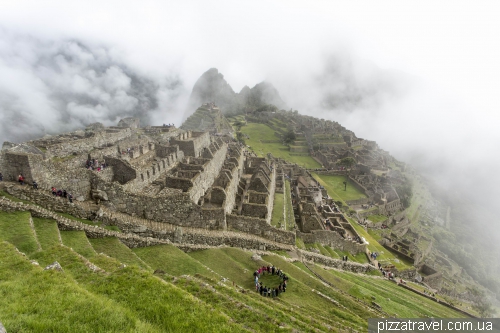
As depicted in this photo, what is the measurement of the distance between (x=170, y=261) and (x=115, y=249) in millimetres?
3252

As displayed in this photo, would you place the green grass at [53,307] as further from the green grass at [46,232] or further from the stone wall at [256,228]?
the stone wall at [256,228]

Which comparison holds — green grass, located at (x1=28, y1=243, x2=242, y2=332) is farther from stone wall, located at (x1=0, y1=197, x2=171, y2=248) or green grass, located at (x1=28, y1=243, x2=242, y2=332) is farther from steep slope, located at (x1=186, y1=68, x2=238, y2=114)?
steep slope, located at (x1=186, y1=68, x2=238, y2=114)

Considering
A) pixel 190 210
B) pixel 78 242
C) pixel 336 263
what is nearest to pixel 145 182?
pixel 190 210

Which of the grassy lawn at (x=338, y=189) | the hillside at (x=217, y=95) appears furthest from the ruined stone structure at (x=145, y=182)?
the hillside at (x=217, y=95)

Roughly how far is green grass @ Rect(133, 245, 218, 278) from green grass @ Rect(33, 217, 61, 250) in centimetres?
444

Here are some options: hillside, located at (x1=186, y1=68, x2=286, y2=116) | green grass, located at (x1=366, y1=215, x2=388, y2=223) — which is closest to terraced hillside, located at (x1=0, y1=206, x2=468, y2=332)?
green grass, located at (x1=366, y1=215, x2=388, y2=223)

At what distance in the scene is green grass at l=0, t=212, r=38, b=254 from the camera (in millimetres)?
12698

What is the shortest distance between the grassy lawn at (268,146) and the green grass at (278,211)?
37.7m

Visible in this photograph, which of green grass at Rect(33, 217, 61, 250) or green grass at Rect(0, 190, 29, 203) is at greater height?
green grass at Rect(0, 190, 29, 203)

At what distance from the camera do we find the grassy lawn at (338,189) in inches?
2744

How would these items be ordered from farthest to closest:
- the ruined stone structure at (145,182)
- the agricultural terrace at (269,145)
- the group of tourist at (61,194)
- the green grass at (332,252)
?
1. the agricultural terrace at (269,145)
2. the green grass at (332,252)
3. the ruined stone structure at (145,182)
4. the group of tourist at (61,194)

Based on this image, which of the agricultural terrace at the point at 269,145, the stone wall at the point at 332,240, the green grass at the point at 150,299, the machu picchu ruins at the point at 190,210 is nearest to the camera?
the green grass at the point at 150,299

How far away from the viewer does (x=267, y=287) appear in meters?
16.8

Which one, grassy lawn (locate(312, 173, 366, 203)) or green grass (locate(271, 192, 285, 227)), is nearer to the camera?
green grass (locate(271, 192, 285, 227))
